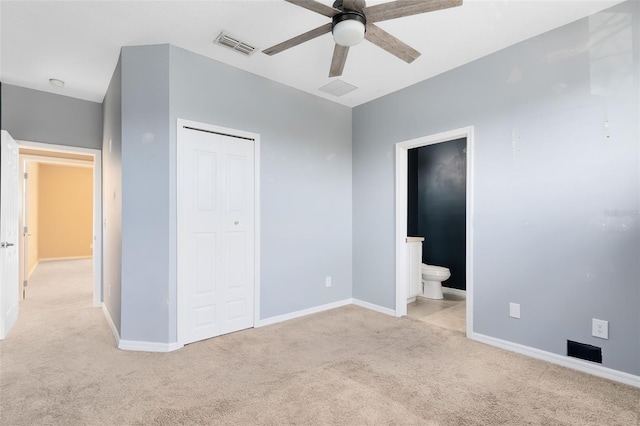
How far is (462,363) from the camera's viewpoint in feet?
8.43

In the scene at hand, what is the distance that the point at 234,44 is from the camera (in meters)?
2.86

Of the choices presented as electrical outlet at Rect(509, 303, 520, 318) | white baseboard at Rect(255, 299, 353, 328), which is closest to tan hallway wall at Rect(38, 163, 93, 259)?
white baseboard at Rect(255, 299, 353, 328)

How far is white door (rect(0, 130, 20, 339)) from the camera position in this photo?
3.11 m

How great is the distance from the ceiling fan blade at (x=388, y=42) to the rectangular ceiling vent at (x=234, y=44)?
4.16 feet

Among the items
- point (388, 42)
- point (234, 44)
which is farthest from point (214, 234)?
point (388, 42)

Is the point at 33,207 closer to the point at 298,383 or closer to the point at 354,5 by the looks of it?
the point at 298,383

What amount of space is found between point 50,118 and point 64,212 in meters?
5.59

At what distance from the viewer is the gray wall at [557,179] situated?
2291 millimetres

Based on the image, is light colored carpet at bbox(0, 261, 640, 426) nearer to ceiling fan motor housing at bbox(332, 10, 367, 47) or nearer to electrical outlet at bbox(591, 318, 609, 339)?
electrical outlet at bbox(591, 318, 609, 339)

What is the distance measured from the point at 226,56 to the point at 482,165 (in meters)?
2.65

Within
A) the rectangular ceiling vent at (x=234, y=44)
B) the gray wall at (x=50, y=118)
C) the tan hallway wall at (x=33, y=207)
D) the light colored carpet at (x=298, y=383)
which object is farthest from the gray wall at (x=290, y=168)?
the tan hallway wall at (x=33, y=207)

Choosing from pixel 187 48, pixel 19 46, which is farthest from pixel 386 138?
pixel 19 46

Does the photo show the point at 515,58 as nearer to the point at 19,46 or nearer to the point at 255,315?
the point at 255,315

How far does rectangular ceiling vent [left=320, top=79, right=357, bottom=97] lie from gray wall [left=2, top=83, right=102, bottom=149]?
3.06m
